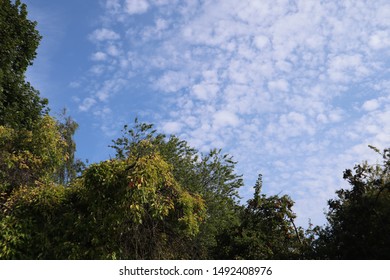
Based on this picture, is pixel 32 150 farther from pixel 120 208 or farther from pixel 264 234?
pixel 264 234

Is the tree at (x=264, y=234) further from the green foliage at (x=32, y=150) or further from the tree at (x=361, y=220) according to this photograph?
the green foliage at (x=32, y=150)

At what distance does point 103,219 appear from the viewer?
883cm

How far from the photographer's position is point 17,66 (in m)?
16.5

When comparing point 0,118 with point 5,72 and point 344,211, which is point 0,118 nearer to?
point 5,72

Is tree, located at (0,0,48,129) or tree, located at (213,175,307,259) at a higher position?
tree, located at (0,0,48,129)

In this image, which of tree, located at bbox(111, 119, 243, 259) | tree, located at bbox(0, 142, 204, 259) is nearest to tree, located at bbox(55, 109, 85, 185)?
tree, located at bbox(111, 119, 243, 259)

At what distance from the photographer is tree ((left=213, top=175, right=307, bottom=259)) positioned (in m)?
14.8

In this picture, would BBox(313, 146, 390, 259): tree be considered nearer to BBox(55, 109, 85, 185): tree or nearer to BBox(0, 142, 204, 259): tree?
BBox(0, 142, 204, 259): tree

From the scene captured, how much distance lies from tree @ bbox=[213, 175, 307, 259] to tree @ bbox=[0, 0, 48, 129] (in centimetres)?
798

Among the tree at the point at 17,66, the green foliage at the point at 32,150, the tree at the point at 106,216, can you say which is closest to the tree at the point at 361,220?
the tree at the point at 106,216

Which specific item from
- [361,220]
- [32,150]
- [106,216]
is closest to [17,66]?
[32,150]

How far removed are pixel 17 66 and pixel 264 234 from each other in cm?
1073
